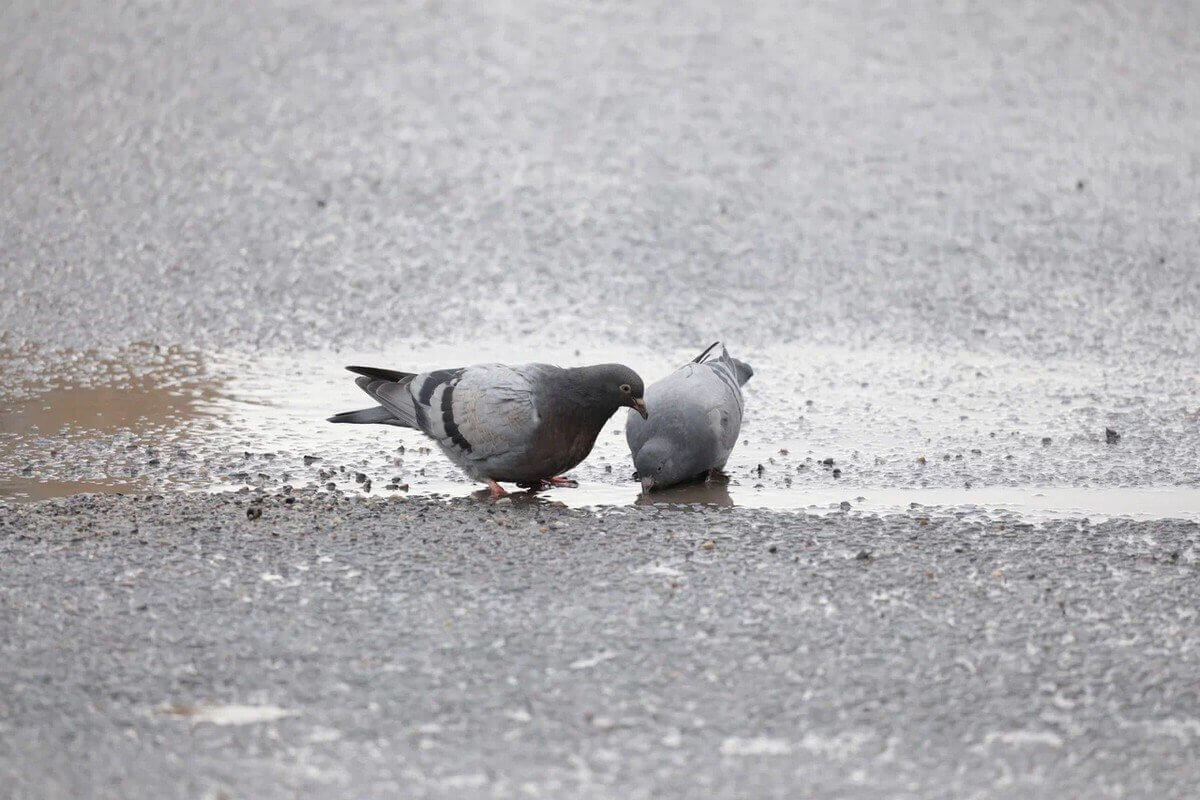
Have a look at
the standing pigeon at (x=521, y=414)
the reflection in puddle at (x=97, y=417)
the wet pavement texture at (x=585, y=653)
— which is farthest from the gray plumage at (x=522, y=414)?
the reflection in puddle at (x=97, y=417)

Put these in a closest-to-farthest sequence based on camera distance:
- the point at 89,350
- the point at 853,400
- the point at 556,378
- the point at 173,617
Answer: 1. the point at 173,617
2. the point at 556,378
3. the point at 853,400
4. the point at 89,350

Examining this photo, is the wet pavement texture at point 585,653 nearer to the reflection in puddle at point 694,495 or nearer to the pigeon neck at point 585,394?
the reflection in puddle at point 694,495

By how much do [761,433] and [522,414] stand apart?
1.27 meters

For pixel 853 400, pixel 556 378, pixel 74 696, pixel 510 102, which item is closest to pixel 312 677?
pixel 74 696

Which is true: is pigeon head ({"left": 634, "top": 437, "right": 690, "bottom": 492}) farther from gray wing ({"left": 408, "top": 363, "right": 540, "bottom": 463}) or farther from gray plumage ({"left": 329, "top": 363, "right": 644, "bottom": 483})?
gray wing ({"left": 408, "top": 363, "right": 540, "bottom": 463})

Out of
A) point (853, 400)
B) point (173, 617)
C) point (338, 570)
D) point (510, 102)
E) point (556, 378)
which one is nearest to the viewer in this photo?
point (173, 617)

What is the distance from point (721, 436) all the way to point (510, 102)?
5.33m

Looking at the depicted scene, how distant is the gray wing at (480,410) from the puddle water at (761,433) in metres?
0.24

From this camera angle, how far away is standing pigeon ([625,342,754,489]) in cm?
535

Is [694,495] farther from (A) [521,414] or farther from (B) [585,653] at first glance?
(B) [585,653]

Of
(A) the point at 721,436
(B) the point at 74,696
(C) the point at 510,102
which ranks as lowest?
(B) the point at 74,696

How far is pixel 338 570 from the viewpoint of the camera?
4418 millimetres

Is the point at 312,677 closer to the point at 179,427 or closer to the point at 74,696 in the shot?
the point at 74,696

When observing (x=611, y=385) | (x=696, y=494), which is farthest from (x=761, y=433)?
(x=611, y=385)
